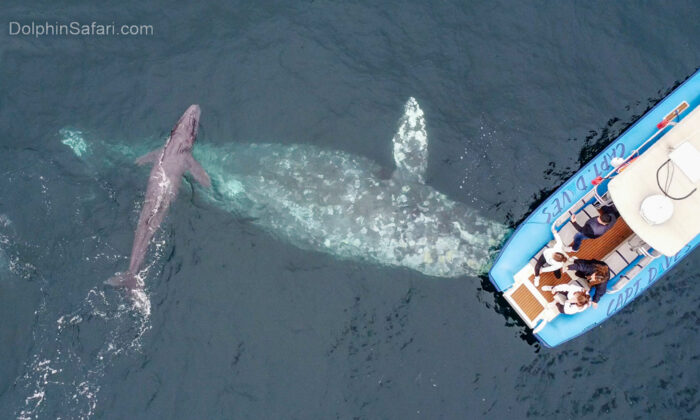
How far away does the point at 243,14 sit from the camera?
111 feet

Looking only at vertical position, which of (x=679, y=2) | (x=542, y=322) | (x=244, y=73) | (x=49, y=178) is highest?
(x=679, y=2)

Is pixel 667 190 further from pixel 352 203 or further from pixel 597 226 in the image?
pixel 352 203

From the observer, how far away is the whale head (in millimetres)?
30969

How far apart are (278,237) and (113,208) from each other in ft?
26.0

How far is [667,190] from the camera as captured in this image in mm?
27406

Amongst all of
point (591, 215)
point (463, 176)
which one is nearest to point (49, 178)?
point (463, 176)

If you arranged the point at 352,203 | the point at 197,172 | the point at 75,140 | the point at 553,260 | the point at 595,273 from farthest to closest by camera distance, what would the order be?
1. the point at 75,140
2. the point at 197,172
3. the point at 352,203
4. the point at 553,260
5. the point at 595,273

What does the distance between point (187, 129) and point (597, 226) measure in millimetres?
19820

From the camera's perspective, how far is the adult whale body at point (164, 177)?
2931cm

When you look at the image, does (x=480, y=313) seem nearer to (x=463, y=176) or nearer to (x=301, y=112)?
(x=463, y=176)

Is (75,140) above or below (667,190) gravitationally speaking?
below

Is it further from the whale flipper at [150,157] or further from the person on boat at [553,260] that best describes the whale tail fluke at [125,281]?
the person on boat at [553,260]

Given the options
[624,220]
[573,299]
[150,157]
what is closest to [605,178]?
[624,220]

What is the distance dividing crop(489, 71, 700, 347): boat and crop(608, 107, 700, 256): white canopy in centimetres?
4
